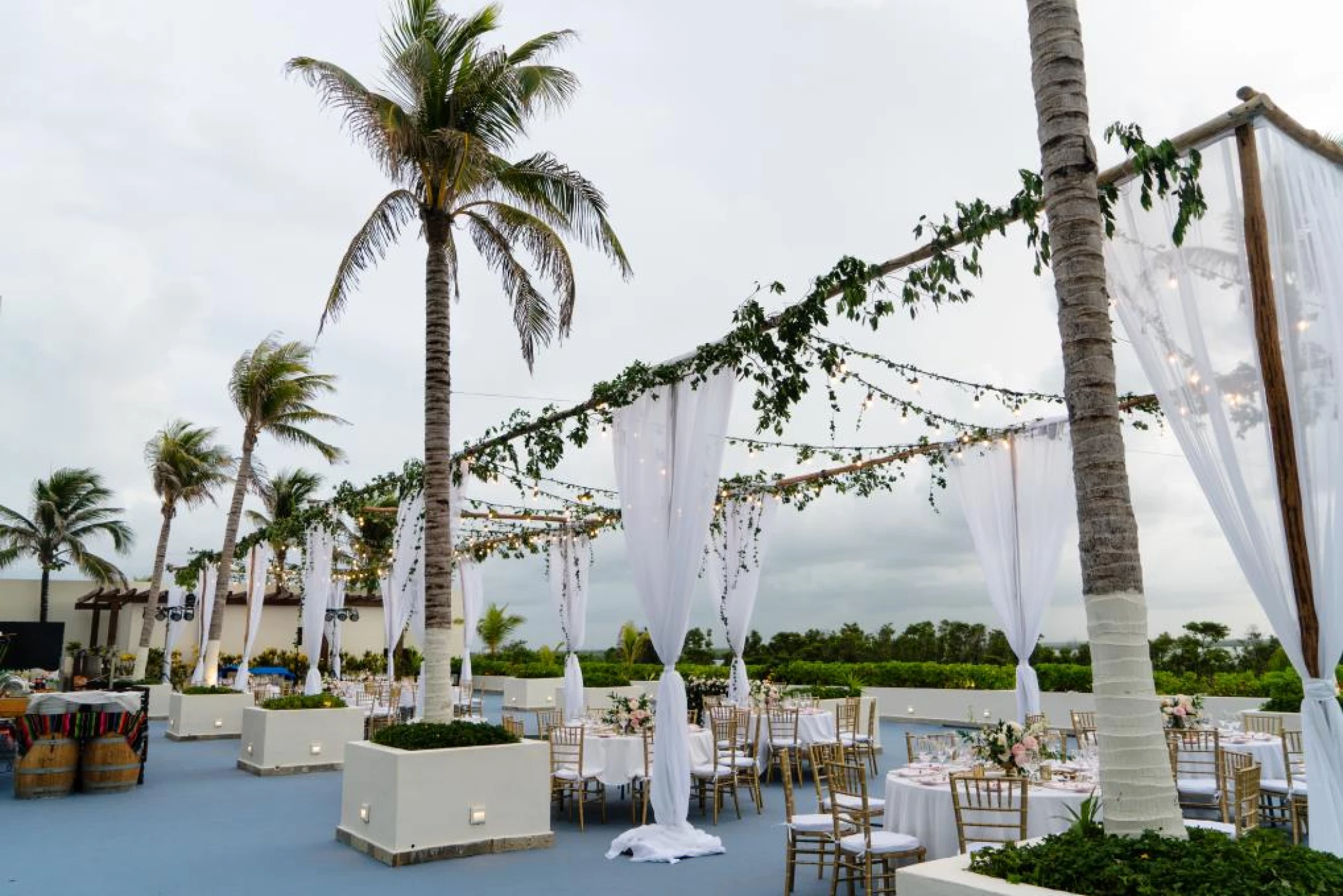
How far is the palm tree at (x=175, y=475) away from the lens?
2225 centimetres

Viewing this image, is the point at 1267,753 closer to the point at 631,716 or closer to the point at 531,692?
the point at 631,716

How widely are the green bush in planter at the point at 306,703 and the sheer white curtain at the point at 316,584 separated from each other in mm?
2651

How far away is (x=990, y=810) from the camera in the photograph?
17.3 feet

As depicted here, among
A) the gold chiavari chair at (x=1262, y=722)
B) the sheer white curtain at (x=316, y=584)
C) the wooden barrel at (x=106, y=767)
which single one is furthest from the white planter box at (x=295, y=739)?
the gold chiavari chair at (x=1262, y=722)

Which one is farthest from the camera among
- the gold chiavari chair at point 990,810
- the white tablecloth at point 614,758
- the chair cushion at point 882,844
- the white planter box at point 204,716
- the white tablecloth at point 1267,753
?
the white planter box at point 204,716

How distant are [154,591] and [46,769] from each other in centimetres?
1424

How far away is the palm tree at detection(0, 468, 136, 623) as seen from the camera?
29391 mm

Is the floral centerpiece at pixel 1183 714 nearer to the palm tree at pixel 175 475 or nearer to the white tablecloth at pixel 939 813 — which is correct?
the white tablecloth at pixel 939 813

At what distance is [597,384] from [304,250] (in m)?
8.30

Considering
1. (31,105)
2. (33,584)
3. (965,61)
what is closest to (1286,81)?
(965,61)

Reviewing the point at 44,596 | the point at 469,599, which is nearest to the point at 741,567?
the point at 469,599

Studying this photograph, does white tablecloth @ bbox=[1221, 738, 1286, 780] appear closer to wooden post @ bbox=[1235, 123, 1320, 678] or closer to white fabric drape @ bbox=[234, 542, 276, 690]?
wooden post @ bbox=[1235, 123, 1320, 678]

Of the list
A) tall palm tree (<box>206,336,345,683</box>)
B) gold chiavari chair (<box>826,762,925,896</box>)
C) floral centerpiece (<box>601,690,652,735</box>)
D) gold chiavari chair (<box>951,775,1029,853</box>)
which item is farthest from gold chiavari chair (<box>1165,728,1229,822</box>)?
tall palm tree (<box>206,336,345,683</box>)

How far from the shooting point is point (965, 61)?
7.91 meters
